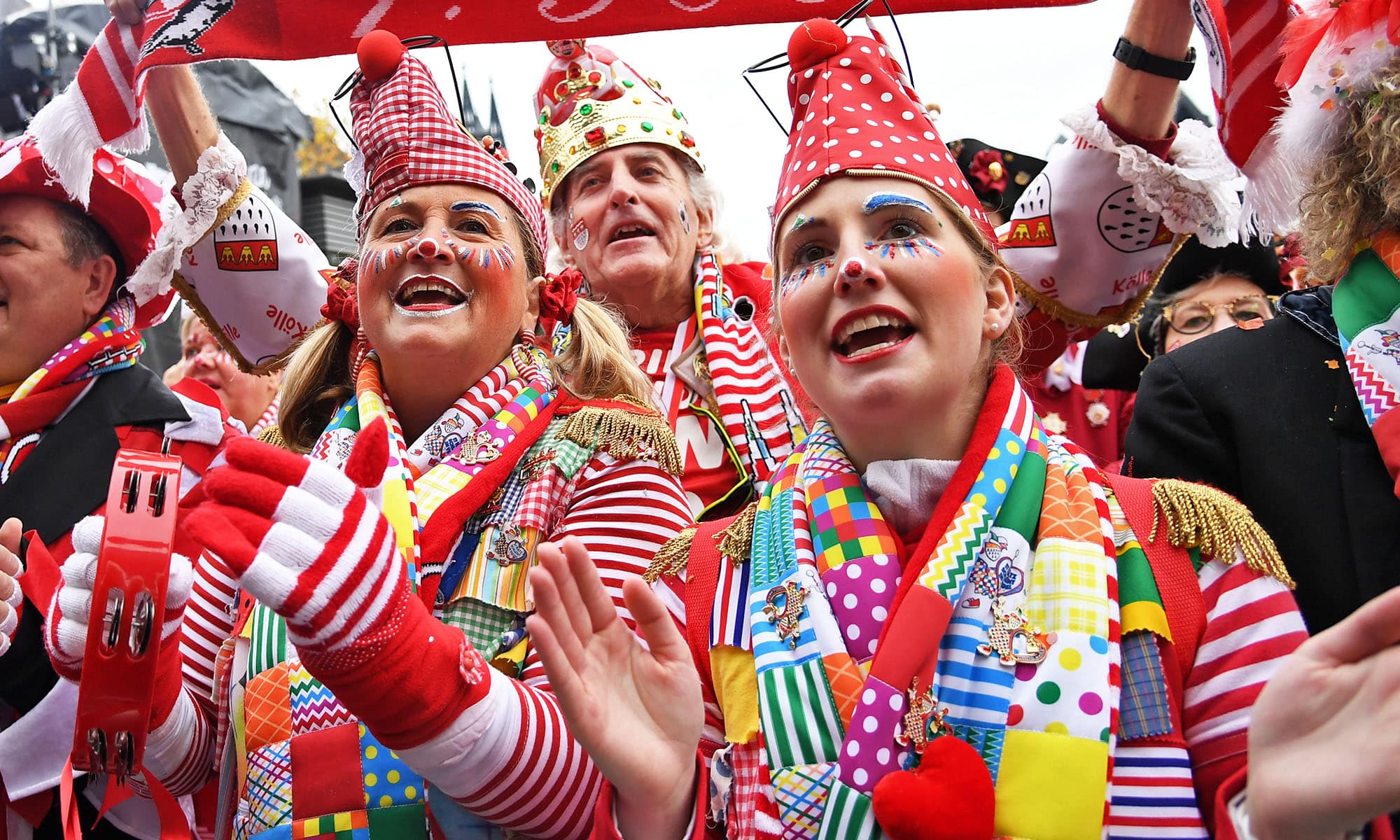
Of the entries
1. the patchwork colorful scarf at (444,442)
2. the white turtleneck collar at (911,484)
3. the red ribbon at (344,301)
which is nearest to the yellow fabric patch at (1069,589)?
the white turtleneck collar at (911,484)

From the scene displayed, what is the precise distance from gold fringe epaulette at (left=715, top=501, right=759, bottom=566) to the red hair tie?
97cm

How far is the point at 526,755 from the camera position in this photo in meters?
1.94

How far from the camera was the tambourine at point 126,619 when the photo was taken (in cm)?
186

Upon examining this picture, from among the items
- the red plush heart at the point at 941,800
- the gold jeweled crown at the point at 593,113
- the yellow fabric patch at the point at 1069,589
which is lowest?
the red plush heart at the point at 941,800

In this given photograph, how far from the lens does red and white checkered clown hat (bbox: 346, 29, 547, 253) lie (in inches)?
109

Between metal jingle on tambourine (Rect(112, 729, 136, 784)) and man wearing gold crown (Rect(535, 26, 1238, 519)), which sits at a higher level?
man wearing gold crown (Rect(535, 26, 1238, 519))

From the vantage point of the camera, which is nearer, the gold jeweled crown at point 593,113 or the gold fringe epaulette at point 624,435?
the gold fringe epaulette at point 624,435

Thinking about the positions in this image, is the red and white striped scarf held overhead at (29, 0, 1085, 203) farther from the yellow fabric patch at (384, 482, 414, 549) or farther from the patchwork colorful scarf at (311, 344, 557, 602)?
the yellow fabric patch at (384, 482, 414, 549)

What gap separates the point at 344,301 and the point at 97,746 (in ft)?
4.57

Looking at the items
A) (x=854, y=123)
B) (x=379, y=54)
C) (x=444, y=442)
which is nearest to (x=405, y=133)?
(x=379, y=54)

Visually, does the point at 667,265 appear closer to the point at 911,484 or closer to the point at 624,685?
the point at 911,484

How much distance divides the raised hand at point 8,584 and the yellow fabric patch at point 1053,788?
1.93 m

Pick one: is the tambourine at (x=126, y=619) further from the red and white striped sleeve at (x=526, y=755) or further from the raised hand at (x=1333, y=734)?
the raised hand at (x=1333, y=734)

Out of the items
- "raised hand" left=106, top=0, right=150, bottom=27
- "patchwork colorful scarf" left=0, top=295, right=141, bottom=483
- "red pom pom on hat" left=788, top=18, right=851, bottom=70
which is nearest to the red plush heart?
"red pom pom on hat" left=788, top=18, right=851, bottom=70
